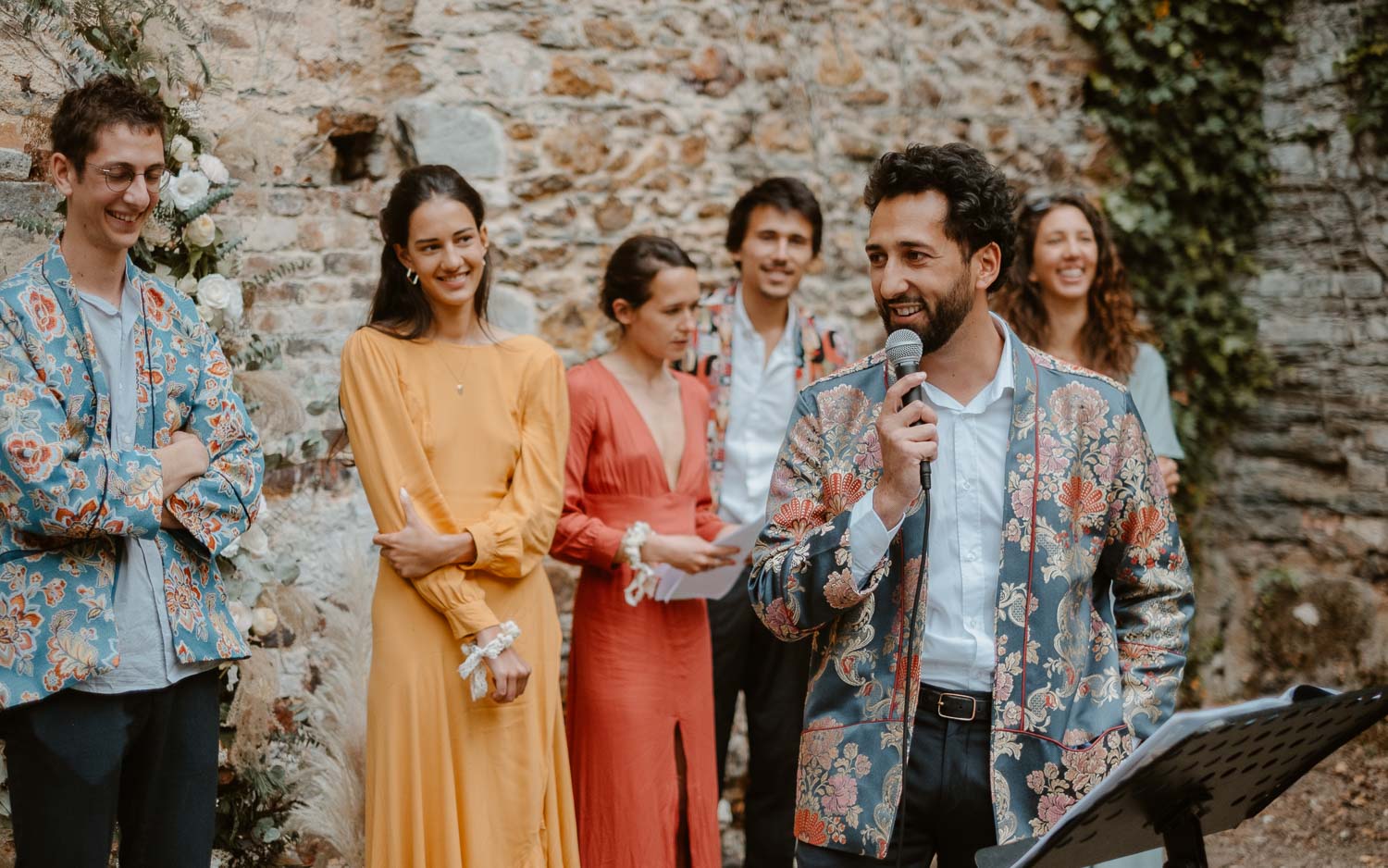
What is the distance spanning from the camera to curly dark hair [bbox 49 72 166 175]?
2654 millimetres

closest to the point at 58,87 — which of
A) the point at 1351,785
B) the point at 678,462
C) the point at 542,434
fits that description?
the point at 542,434

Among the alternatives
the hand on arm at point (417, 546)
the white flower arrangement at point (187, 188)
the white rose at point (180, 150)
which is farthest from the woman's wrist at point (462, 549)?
the white rose at point (180, 150)

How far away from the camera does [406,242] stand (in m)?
3.32

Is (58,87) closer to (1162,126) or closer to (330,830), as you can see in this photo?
(330,830)

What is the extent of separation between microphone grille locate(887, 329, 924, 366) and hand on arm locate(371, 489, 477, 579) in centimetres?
128

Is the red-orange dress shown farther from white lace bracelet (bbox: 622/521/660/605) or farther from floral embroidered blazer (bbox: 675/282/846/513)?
floral embroidered blazer (bbox: 675/282/846/513)

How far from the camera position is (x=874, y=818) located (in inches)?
90.9

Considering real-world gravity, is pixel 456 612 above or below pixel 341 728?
above

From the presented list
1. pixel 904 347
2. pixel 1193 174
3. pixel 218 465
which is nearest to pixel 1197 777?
pixel 904 347

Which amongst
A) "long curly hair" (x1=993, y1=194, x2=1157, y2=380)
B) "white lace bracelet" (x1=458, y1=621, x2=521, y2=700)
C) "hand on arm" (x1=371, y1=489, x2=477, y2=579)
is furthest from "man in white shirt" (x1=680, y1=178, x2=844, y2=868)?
"hand on arm" (x1=371, y1=489, x2=477, y2=579)

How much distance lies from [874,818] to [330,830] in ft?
6.50

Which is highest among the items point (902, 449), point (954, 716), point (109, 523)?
point (902, 449)

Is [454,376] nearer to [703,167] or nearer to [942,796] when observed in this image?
Answer: [942,796]

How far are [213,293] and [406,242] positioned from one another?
0.49m
